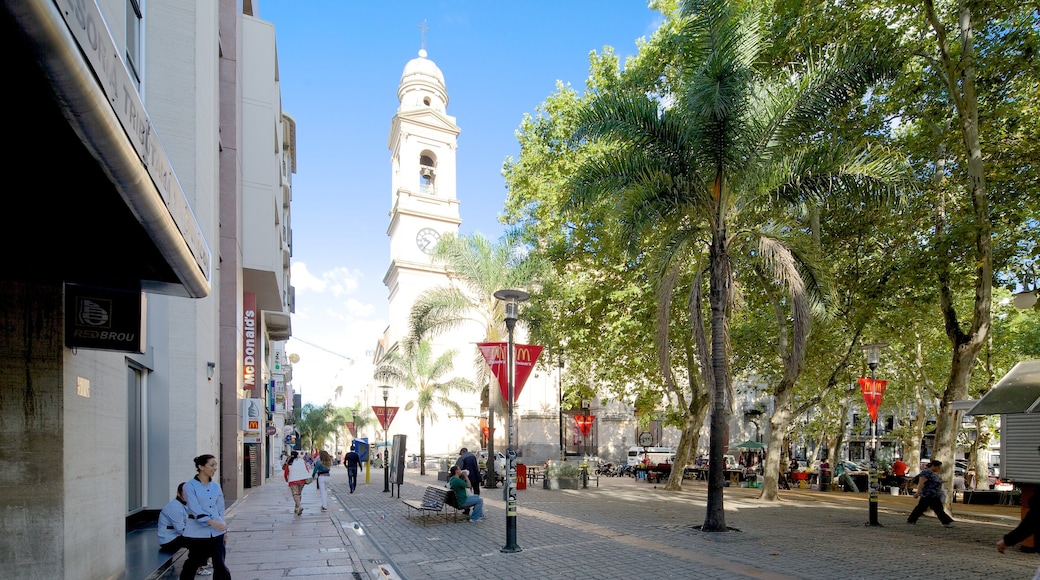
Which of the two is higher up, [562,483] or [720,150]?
[720,150]

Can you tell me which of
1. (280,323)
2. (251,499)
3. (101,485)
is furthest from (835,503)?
(280,323)

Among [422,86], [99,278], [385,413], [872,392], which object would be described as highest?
[422,86]

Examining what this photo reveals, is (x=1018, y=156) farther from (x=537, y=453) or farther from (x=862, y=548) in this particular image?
(x=537, y=453)

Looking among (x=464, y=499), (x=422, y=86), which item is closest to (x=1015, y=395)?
(x=464, y=499)

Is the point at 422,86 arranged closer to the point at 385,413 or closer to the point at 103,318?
the point at 385,413

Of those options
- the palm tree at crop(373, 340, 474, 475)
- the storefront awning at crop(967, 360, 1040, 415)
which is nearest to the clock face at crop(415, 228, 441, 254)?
the palm tree at crop(373, 340, 474, 475)

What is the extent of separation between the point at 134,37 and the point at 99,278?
519 centimetres

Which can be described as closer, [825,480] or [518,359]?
[518,359]

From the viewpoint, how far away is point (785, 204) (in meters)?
13.4

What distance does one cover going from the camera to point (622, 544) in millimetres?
10930

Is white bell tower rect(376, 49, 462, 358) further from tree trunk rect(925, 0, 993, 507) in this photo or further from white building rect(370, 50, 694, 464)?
tree trunk rect(925, 0, 993, 507)

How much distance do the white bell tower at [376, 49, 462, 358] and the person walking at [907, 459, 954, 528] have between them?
125 ft

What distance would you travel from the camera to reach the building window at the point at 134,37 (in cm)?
906

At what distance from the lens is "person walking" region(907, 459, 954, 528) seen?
43.7 ft
